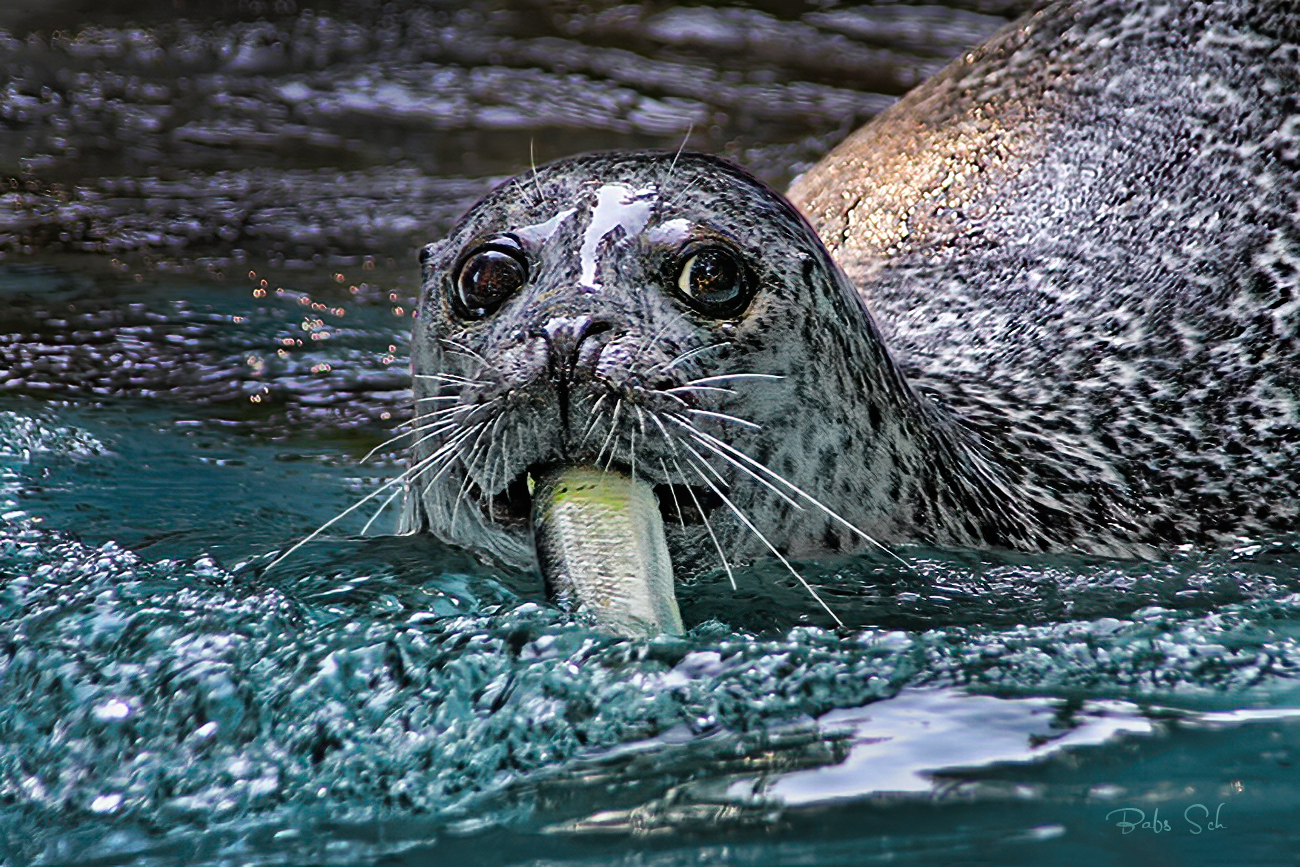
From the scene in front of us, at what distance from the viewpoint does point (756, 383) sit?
10.1 ft

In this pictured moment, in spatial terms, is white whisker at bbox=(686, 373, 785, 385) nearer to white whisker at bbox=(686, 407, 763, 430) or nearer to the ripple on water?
white whisker at bbox=(686, 407, 763, 430)

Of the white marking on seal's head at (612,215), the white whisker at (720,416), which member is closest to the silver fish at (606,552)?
the white whisker at (720,416)

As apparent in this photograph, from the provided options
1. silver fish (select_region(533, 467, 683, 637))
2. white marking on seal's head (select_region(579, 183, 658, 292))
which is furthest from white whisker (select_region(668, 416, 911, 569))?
white marking on seal's head (select_region(579, 183, 658, 292))

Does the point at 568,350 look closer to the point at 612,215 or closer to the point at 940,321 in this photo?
the point at 612,215

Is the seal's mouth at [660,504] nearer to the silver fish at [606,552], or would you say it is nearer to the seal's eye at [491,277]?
the silver fish at [606,552]

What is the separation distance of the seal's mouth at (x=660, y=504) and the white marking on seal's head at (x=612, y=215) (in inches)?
15.6

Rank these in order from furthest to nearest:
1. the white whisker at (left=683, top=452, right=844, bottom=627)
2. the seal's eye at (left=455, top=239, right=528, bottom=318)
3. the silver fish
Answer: the seal's eye at (left=455, top=239, right=528, bottom=318), the white whisker at (left=683, top=452, right=844, bottom=627), the silver fish

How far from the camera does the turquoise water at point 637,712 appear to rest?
226cm

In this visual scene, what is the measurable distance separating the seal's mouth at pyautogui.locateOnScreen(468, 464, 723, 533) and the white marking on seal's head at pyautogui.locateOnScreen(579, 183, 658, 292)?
40 cm

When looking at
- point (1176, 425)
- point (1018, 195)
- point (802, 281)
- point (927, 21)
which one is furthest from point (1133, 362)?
point (927, 21)

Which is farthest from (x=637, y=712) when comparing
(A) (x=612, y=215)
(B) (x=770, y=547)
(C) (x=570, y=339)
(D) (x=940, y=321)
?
(D) (x=940, y=321)

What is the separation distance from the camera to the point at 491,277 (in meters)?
3.10

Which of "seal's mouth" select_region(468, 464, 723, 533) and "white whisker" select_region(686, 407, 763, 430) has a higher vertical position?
"white whisker" select_region(686, 407, 763, 430)

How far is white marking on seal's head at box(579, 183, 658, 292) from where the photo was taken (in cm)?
304
